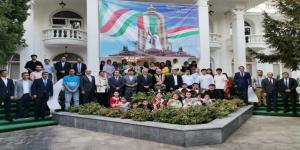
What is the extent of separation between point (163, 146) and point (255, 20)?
70.7 feet

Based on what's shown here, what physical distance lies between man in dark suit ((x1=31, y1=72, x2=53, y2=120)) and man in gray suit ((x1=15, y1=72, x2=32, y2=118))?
31cm

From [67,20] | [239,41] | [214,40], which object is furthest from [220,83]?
[67,20]

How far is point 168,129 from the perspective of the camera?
8.35 metres

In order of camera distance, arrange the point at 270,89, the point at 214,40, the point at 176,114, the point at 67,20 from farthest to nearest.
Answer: the point at 214,40 → the point at 67,20 → the point at 270,89 → the point at 176,114

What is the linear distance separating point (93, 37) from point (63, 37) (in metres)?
3.68

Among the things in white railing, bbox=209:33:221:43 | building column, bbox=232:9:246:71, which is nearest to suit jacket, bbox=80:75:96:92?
building column, bbox=232:9:246:71

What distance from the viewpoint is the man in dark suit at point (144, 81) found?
13417 millimetres

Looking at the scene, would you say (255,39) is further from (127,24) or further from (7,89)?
(7,89)

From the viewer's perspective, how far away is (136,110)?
407 inches

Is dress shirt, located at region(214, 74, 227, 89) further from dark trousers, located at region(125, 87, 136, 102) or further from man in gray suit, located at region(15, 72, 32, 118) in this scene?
man in gray suit, located at region(15, 72, 32, 118)

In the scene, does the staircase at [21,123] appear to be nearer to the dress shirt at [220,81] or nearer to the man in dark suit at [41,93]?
the man in dark suit at [41,93]

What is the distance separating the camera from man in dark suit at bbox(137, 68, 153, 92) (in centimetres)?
1342

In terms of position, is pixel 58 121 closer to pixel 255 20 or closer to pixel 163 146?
pixel 163 146

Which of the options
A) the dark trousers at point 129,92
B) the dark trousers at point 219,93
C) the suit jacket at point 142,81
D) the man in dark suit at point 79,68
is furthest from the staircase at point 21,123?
the dark trousers at point 219,93
